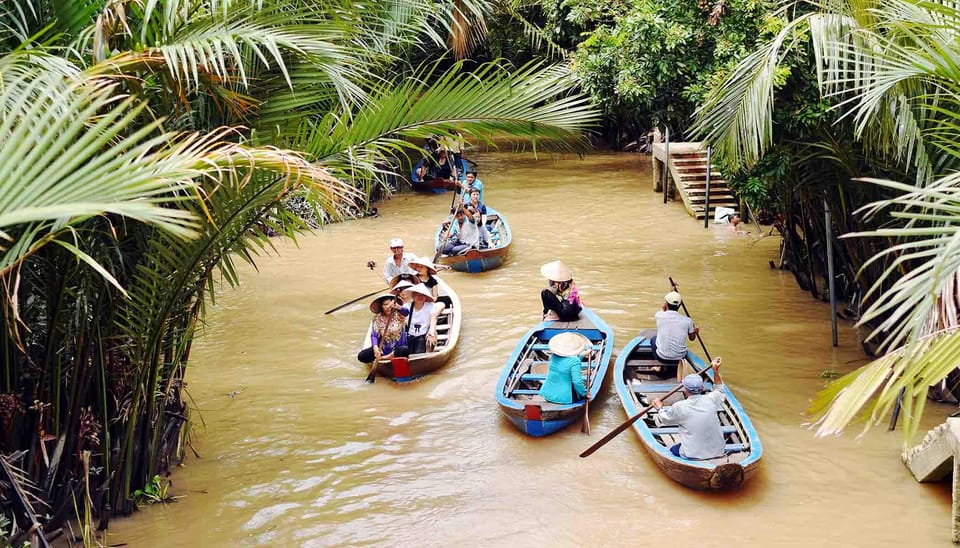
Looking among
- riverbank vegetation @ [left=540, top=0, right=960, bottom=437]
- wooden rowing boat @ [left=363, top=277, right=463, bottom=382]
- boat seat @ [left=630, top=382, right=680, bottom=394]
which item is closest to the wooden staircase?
riverbank vegetation @ [left=540, top=0, right=960, bottom=437]

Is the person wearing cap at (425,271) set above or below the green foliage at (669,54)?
below

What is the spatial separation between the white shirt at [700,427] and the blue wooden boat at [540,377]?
1341mm

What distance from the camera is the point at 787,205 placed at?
444 inches

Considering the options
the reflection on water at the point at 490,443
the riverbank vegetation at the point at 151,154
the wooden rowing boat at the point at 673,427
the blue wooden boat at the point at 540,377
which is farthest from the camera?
the blue wooden boat at the point at 540,377

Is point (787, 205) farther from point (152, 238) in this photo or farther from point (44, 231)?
point (44, 231)

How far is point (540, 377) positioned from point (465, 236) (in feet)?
17.3

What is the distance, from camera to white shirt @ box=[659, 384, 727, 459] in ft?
23.8

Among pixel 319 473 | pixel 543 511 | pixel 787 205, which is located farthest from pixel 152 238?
pixel 787 205

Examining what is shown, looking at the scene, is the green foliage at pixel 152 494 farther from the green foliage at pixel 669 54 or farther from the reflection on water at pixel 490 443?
the green foliage at pixel 669 54

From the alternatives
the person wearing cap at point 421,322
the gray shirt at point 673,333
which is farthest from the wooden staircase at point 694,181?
the gray shirt at point 673,333

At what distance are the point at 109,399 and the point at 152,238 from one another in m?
1.48

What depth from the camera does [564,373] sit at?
8562 millimetres

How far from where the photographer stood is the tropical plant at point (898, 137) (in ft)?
10.5

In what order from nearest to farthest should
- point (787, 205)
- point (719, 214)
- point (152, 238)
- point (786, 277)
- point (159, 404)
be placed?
point (152, 238), point (159, 404), point (787, 205), point (786, 277), point (719, 214)
